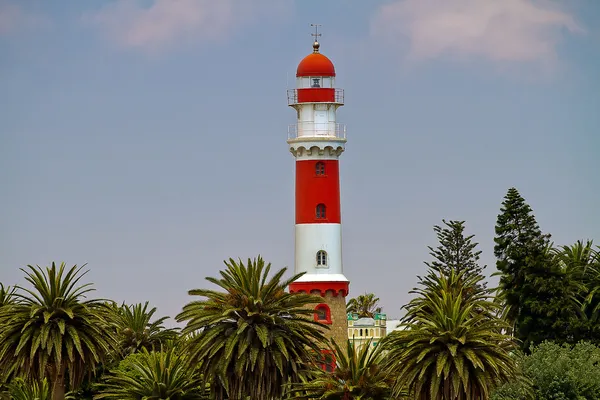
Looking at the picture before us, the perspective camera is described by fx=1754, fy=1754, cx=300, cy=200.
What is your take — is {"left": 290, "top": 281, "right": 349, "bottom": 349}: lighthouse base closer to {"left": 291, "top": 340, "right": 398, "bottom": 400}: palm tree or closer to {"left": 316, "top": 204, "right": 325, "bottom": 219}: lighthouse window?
{"left": 316, "top": 204, "right": 325, "bottom": 219}: lighthouse window

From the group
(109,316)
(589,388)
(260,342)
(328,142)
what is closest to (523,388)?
(589,388)

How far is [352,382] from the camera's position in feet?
313

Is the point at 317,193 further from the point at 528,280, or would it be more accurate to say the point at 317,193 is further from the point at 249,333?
the point at 249,333

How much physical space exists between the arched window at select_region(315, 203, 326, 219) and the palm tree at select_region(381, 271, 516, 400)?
3149 centimetres

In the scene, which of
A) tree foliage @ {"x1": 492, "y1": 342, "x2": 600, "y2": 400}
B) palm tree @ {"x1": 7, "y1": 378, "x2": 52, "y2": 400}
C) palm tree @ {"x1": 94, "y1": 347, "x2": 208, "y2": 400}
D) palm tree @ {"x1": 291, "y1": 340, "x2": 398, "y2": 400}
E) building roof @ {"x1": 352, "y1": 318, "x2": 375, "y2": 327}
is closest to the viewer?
palm tree @ {"x1": 291, "y1": 340, "x2": 398, "y2": 400}

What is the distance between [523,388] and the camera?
326 feet

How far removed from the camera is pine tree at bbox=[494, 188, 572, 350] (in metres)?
121

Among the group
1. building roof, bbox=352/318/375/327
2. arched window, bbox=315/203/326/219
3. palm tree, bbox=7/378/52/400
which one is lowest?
palm tree, bbox=7/378/52/400

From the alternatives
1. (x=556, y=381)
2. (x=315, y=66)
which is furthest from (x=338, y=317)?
(x=556, y=381)

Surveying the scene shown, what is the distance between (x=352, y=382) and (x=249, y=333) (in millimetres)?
6363

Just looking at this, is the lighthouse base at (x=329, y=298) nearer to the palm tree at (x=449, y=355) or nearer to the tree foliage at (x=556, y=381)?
the tree foliage at (x=556, y=381)

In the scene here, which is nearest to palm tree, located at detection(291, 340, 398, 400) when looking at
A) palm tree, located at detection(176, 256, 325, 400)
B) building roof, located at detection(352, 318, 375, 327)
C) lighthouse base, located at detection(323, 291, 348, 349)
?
palm tree, located at detection(176, 256, 325, 400)

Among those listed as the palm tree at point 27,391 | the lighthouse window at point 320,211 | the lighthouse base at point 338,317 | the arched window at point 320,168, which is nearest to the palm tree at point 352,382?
the palm tree at point 27,391

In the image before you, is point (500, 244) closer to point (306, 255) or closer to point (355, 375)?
point (306, 255)
